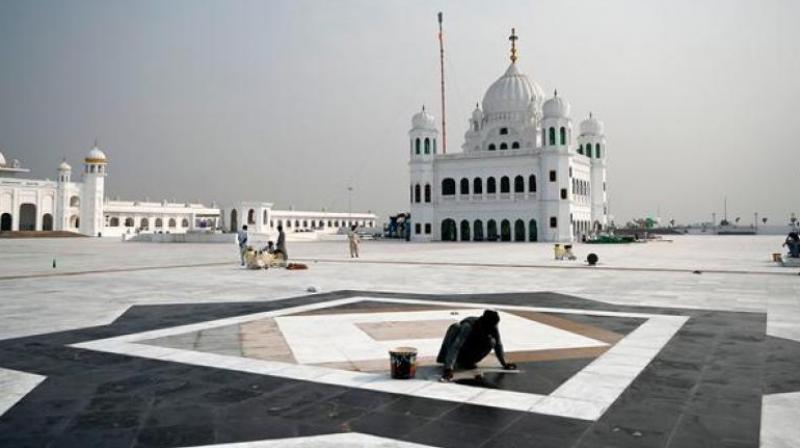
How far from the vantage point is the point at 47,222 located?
8756cm

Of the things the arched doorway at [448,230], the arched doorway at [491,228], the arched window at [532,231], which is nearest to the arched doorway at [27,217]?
the arched doorway at [448,230]

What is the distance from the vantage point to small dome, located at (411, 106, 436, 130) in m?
63.7

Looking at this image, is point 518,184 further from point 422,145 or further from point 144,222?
point 144,222

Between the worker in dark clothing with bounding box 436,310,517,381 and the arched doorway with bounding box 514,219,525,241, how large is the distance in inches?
2075

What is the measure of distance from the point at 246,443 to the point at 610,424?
112 inches

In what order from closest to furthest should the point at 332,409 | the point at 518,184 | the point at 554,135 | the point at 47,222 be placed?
the point at 332,409 → the point at 554,135 → the point at 518,184 → the point at 47,222

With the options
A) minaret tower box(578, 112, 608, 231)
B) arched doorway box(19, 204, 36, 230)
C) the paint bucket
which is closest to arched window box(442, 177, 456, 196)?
minaret tower box(578, 112, 608, 231)

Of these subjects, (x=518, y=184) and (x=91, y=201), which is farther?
(x=91, y=201)

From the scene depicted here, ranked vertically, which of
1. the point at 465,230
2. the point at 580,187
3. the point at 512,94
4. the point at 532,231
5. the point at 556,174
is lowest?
the point at 532,231

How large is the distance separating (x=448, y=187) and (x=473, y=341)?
5689cm

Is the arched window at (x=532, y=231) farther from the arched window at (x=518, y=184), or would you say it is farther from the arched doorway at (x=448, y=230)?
the arched doorway at (x=448, y=230)

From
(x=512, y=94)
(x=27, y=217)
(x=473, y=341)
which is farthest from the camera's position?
(x=27, y=217)

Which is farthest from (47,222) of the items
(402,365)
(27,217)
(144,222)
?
(402,365)

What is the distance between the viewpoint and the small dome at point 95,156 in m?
92.8
